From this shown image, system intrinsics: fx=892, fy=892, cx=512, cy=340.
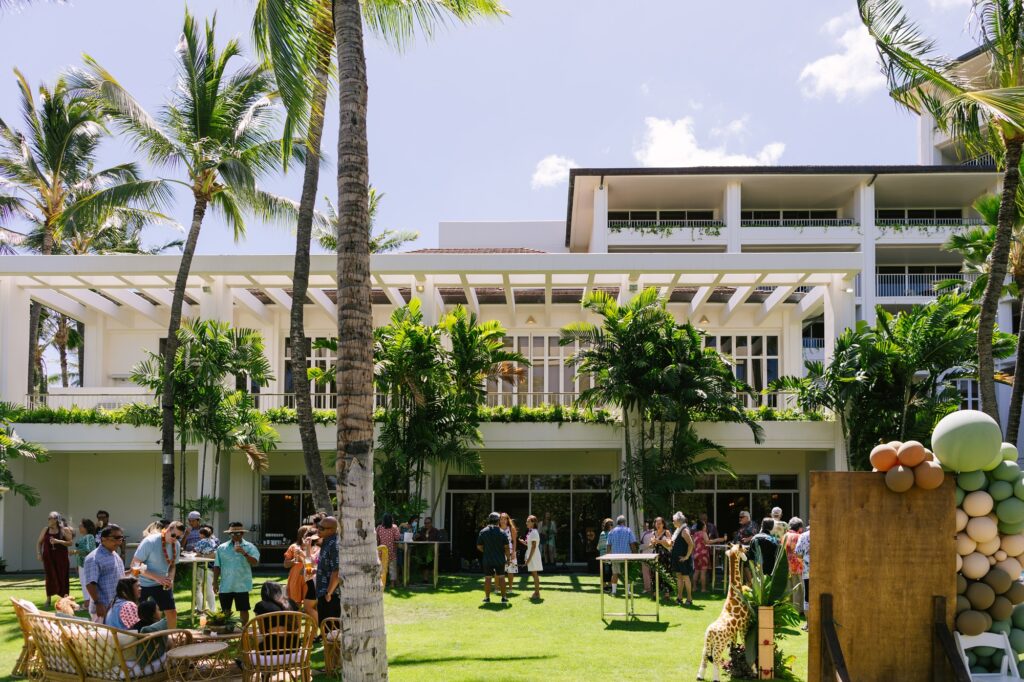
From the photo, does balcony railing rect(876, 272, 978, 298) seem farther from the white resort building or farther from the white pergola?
the white pergola

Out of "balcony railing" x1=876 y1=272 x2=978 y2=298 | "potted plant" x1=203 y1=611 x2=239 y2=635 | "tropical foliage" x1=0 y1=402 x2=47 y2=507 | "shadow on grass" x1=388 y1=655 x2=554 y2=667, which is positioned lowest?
"potted plant" x1=203 y1=611 x2=239 y2=635

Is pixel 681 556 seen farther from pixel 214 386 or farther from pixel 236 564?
pixel 214 386

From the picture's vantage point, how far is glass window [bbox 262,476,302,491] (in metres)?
23.6

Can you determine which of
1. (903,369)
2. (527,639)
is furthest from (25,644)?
(903,369)

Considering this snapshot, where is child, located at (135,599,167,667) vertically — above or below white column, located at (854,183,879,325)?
below

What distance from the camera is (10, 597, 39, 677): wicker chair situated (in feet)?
26.6

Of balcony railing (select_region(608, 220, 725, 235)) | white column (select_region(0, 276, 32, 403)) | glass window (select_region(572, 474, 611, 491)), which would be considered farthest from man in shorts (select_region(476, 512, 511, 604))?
balcony railing (select_region(608, 220, 725, 235))

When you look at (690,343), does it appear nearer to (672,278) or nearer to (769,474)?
(672,278)

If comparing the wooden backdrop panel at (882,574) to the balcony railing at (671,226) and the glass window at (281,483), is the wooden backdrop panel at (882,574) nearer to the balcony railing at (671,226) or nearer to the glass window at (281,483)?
the glass window at (281,483)

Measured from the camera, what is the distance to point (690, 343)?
63.5ft

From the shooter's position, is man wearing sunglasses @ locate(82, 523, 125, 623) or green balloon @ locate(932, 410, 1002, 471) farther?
man wearing sunglasses @ locate(82, 523, 125, 623)

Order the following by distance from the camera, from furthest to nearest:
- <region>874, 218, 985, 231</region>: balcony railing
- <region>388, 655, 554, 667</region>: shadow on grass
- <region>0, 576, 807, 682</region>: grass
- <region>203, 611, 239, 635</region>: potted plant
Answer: <region>874, 218, 985, 231</region>: balcony railing → <region>203, 611, 239, 635</region>: potted plant → <region>388, 655, 554, 667</region>: shadow on grass → <region>0, 576, 807, 682</region>: grass

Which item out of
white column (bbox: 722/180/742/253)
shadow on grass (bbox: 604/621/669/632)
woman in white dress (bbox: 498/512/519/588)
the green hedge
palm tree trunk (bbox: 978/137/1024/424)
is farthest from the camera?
white column (bbox: 722/180/742/253)

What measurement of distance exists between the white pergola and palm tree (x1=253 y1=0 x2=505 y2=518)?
552 cm
